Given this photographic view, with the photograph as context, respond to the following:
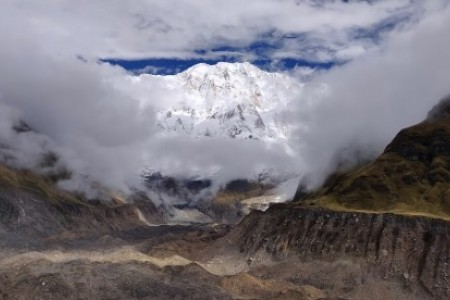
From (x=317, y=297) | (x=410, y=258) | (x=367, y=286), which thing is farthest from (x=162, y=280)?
(x=410, y=258)

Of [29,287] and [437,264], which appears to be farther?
[437,264]

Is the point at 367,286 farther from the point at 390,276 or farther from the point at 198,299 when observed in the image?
the point at 198,299

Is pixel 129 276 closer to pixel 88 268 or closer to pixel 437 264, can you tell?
pixel 88 268

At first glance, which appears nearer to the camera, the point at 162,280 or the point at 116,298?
the point at 116,298

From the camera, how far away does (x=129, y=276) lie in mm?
194375

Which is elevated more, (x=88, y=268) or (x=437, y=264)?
(x=437, y=264)

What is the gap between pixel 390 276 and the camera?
7667 inches

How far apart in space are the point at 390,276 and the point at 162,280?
60.3 metres

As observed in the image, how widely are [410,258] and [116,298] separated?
260ft

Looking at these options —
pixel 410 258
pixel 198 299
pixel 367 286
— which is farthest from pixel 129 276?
pixel 410 258

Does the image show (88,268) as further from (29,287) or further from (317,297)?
(317,297)

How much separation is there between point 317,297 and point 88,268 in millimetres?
61422

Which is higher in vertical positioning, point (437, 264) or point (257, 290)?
point (437, 264)

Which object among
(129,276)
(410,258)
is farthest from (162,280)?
(410,258)
